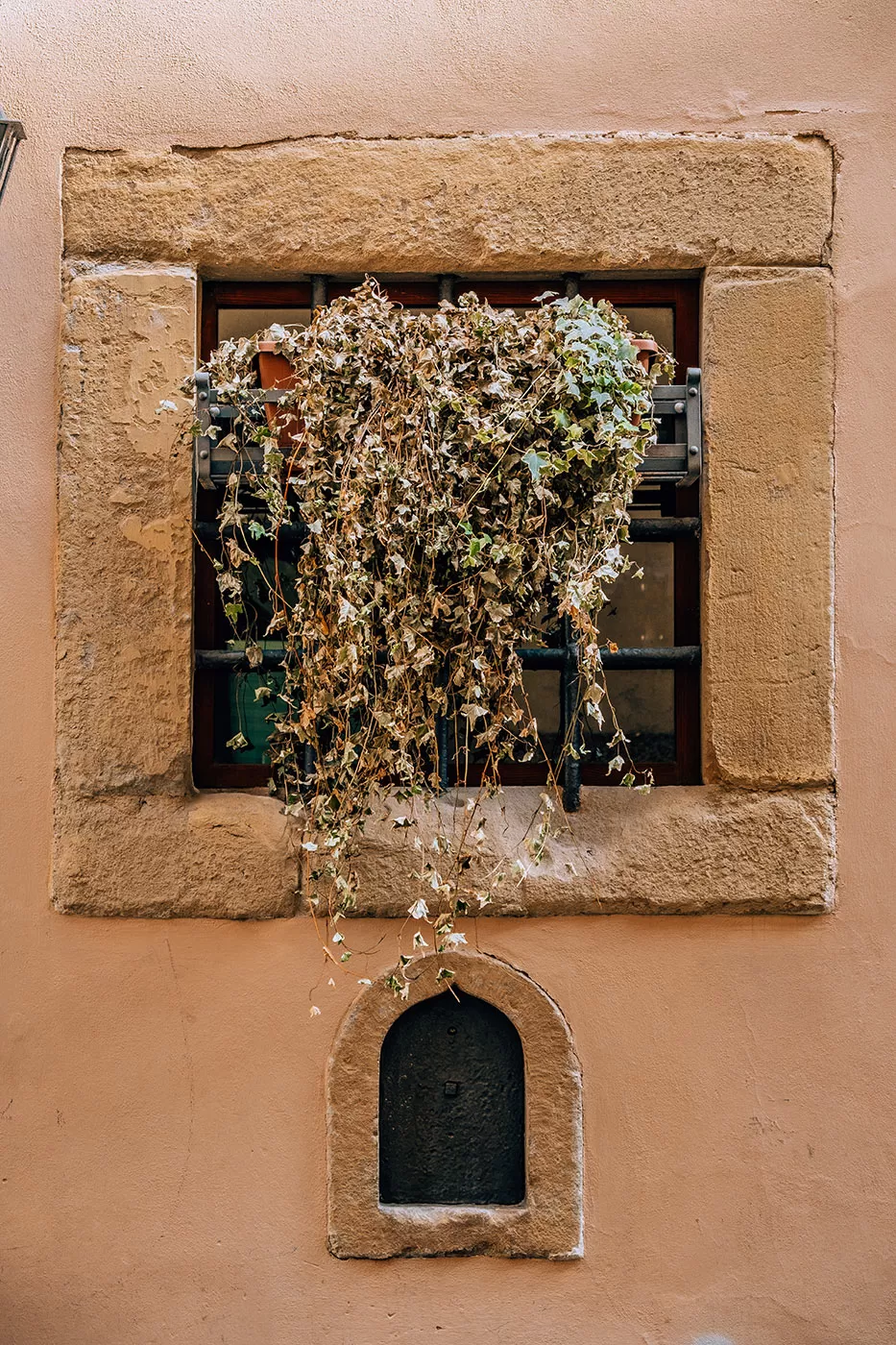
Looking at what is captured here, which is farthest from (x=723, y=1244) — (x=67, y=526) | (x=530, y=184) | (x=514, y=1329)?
(x=530, y=184)

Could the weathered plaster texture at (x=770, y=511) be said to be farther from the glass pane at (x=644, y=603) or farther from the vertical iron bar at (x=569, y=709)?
the vertical iron bar at (x=569, y=709)

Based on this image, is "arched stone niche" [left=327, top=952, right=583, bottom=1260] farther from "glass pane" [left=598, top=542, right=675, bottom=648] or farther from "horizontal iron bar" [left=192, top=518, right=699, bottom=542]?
"horizontal iron bar" [left=192, top=518, right=699, bottom=542]

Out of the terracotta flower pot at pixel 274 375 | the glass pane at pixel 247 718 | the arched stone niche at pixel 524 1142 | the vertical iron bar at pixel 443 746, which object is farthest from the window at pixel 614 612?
the arched stone niche at pixel 524 1142

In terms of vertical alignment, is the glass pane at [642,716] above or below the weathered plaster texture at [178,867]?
above

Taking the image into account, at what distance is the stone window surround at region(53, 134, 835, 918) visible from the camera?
6.53ft

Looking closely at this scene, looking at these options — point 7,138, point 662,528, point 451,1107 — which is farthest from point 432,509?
point 451,1107

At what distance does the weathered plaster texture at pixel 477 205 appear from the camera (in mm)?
2016

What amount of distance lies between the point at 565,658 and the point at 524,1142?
1.00m

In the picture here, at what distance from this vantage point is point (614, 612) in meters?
2.15

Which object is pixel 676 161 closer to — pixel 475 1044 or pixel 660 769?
pixel 660 769

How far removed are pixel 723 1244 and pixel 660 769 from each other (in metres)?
0.96

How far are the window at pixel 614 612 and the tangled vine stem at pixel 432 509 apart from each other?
0.92 ft

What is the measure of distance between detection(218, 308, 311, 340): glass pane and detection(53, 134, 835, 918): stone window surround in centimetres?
11

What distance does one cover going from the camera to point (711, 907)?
77.7 inches
